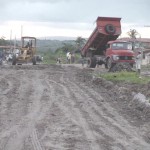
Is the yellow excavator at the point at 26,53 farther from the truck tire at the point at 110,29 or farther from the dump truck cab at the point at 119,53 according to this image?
the dump truck cab at the point at 119,53

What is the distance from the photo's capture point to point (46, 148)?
8.55m

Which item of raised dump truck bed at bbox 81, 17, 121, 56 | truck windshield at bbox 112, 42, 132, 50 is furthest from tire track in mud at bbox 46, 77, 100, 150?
raised dump truck bed at bbox 81, 17, 121, 56

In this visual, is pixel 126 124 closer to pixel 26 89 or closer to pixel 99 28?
pixel 26 89

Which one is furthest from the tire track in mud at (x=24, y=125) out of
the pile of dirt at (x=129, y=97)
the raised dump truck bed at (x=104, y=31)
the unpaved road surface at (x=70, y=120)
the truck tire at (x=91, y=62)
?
the truck tire at (x=91, y=62)

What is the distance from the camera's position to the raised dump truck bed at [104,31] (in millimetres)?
32906

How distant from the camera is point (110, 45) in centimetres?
3278

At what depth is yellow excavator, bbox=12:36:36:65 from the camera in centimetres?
4153

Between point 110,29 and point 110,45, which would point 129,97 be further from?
point 110,29

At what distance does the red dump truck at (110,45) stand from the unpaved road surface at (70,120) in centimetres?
1233

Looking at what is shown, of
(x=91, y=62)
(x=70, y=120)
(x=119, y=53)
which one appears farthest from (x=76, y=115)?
(x=91, y=62)

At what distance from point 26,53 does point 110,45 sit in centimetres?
1110

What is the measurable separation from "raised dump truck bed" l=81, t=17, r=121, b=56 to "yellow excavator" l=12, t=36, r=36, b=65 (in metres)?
7.66

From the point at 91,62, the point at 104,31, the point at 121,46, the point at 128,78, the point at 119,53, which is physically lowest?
the point at 128,78

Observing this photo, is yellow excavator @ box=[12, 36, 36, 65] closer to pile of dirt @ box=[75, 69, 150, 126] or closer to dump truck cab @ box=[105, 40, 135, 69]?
dump truck cab @ box=[105, 40, 135, 69]
